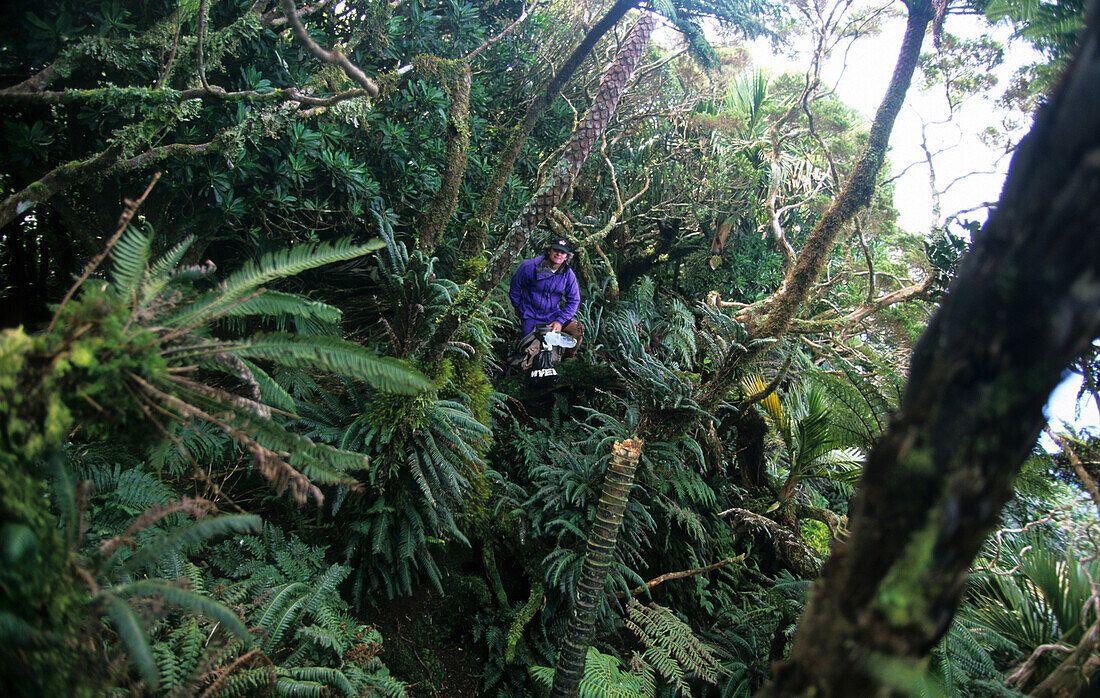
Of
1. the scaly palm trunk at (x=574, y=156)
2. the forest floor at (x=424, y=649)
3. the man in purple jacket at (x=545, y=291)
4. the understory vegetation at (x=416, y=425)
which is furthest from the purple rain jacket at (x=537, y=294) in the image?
the forest floor at (x=424, y=649)

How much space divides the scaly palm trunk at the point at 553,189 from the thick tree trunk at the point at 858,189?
6.21ft

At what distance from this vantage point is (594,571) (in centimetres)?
313

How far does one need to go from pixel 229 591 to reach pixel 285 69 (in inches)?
136

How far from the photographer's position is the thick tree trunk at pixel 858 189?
13.5 ft

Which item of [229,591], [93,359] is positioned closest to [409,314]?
[229,591]

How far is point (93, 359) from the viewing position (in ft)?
4.52

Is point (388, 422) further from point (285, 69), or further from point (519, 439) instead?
point (285, 69)

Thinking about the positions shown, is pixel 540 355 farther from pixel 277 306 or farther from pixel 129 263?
pixel 129 263

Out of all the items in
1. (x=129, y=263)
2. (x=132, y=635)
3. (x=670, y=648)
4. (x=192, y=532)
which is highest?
(x=129, y=263)

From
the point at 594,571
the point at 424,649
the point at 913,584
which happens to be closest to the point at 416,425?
the point at 594,571

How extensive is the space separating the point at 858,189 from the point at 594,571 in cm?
351

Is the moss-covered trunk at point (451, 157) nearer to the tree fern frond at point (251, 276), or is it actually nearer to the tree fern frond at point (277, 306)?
the tree fern frond at point (251, 276)

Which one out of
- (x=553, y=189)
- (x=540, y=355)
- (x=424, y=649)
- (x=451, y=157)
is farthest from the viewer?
(x=540, y=355)

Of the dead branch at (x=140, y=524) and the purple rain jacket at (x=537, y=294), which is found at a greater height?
the purple rain jacket at (x=537, y=294)
